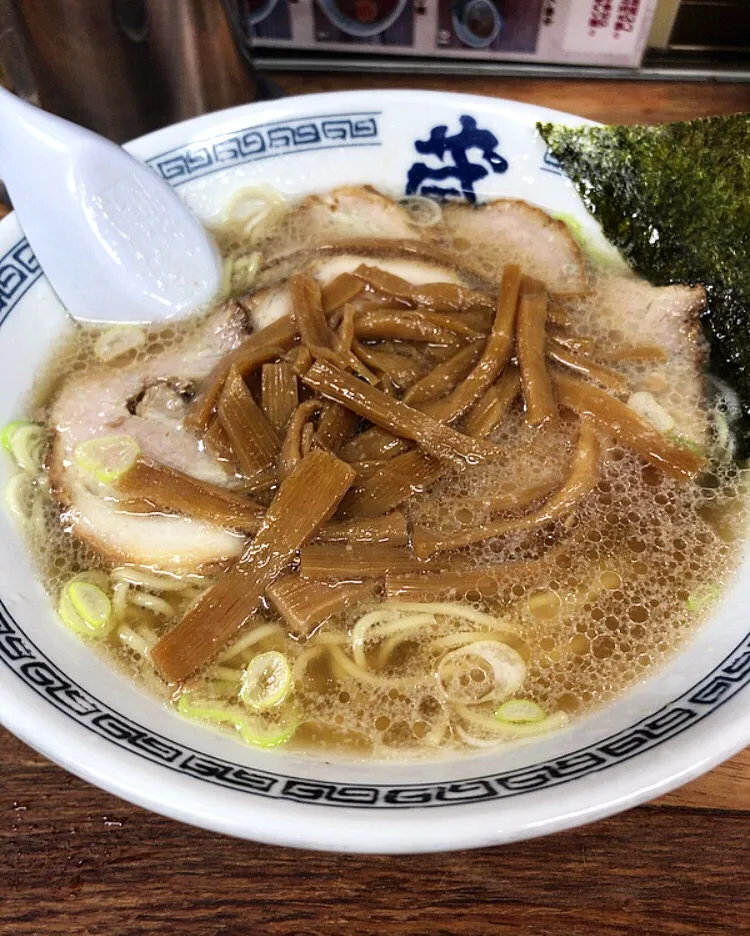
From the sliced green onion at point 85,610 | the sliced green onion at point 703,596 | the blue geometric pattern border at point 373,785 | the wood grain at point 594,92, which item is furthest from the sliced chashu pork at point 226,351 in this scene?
the wood grain at point 594,92

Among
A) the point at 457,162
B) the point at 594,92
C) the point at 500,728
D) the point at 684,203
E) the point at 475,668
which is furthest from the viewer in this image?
the point at 594,92

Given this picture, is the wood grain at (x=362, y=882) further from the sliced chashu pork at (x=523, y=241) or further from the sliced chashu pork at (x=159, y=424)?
the sliced chashu pork at (x=523, y=241)

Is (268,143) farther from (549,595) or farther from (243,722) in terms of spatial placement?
(243,722)

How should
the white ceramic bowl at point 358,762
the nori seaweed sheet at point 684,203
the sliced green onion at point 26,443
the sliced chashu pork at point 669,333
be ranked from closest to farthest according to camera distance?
the white ceramic bowl at point 358,762, the sliced green onion at point 26,443, the sliced chashu pork at point 669,333, the nori seaweed sheet at point 684,203

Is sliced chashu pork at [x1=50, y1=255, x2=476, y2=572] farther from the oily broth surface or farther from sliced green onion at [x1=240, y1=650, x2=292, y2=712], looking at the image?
sliced green onion at [x1=240, y1=650, x2=292, y2=712]

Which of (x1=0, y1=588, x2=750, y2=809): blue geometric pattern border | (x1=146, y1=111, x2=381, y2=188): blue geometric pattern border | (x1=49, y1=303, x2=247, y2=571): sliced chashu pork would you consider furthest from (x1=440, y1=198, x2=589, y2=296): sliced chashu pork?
(x1=0, y1=588, x2=750, y2=809): blue geometric pattern border

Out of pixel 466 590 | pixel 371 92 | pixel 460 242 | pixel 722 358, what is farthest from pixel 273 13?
pixel 466 590

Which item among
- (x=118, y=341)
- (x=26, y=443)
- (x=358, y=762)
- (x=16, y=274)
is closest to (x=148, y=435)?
(x=26, y=443)
